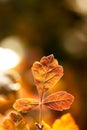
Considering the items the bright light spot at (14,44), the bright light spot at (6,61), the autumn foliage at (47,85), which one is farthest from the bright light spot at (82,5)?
the autumn foliage at (47,85)

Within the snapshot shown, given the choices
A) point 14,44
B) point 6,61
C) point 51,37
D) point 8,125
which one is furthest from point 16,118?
point 51,37

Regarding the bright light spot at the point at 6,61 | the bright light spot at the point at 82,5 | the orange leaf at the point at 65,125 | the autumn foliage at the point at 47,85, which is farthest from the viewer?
the bright light spot at the point at 82,5

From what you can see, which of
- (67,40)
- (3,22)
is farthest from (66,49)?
(3,22)

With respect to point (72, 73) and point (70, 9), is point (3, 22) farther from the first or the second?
point (72, 73)

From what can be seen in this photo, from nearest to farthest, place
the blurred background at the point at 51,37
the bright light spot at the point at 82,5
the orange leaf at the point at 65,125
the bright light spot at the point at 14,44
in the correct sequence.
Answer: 1. the orange leaf at the point at 65,125
2. the blurred background at the point at 51,37
3. the bright light spot at the point at 14,44
4. the bright light spot at the point at 82,5

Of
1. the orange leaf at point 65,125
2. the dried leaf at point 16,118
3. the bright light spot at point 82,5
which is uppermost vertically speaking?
Result: the bright light spot at point 82,5

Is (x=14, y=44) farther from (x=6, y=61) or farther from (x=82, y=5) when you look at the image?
(x=6, y=61)

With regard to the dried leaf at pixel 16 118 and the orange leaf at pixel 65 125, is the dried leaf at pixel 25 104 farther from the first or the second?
the orange leaf at pixel 65 125
